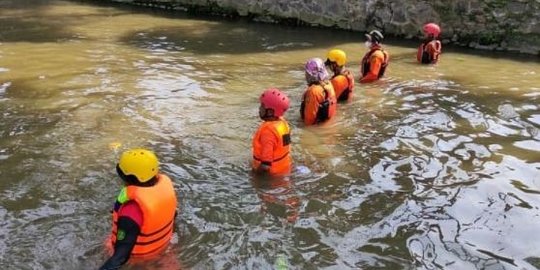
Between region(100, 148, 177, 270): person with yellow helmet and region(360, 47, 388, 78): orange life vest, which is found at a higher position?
region(360, 47, 388, 78): orange life vest

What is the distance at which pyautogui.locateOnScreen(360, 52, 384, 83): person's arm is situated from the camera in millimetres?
11860

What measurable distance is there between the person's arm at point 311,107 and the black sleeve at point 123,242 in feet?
14.9

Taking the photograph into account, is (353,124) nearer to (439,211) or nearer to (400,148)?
(400,148)

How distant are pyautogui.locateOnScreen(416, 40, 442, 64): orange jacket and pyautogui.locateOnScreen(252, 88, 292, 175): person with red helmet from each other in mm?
7619

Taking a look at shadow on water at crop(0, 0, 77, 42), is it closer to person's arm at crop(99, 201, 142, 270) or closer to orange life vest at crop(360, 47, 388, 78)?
orange life vest at crop(360, 47, 388, 78)

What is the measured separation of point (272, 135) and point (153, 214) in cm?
223

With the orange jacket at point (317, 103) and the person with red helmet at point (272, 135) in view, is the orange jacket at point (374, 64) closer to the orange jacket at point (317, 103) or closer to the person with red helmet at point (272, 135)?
the orange jacket at point (317, 103)

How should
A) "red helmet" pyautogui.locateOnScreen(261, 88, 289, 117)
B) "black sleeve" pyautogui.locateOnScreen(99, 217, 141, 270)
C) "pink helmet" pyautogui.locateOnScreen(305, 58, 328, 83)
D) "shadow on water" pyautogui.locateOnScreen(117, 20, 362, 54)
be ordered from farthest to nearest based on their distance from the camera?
"shadow on water" pyautogui.locateOnScreen(117, 20, 362, 54) → "pink helmet" pyautogui.locateOnScreen(305, 58, 328, 83) → "red helmet" pyautogui.locateOnScreen(261, 88, 289, 117) → "black sleeve" pyautogui.locateOnScreen(99, 217, 141, 270)

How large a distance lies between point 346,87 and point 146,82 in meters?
3.95

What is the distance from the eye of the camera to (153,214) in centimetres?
507

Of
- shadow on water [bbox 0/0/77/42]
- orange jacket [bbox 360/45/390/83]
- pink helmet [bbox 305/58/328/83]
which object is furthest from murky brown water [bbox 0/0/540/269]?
shadow on water [bbox 0/0/77/42]

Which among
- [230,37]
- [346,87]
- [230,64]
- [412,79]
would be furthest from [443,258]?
[230,37]

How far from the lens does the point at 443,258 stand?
19.1ft

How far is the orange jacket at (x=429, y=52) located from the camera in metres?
13.8
